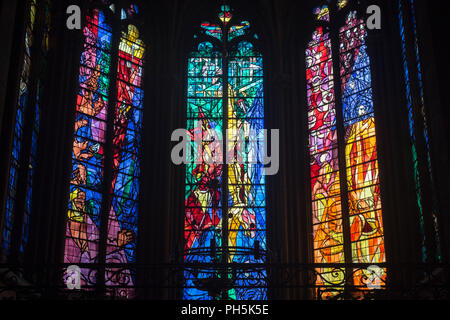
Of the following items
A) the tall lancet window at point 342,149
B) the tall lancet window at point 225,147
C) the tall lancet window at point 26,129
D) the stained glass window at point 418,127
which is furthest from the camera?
the tall lancet window at point 225,147

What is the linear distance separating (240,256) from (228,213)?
32.5 inches

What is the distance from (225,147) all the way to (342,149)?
7.30 ft

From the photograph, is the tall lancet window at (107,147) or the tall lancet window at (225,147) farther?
the tall lancet window at (225,147)

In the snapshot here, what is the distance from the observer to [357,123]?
1437 cm

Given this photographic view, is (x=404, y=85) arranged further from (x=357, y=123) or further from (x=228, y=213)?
(x=228, y=213)

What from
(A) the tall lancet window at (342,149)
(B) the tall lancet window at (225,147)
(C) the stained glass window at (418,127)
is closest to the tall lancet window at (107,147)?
(B) the tall lancet window at (225,147)

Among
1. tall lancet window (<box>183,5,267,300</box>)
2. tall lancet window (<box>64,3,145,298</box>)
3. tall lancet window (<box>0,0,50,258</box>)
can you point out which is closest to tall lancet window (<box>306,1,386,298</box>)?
tall lancet window (<box>183,5,267,300</box>)

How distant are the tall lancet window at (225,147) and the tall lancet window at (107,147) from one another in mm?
1047

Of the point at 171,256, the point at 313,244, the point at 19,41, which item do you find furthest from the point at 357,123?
the point at 19,41

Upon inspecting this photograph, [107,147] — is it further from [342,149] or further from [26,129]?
[342,149]

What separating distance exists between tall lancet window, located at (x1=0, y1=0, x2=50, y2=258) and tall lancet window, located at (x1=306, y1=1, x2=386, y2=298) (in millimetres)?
4841

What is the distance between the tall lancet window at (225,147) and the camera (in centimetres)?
1448

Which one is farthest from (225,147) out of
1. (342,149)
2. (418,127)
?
(418,127)

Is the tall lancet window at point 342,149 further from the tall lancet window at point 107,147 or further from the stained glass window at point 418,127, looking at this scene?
the tall lancet window at point 107,147
